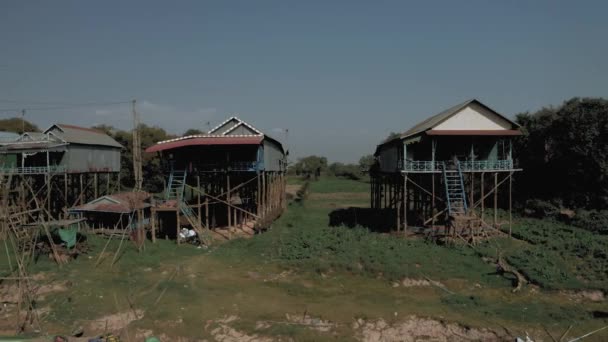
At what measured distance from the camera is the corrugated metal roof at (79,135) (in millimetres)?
30422

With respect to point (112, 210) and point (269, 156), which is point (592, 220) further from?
point (112, 210)

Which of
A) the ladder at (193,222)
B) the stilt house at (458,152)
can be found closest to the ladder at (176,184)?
the ladder at (193,222)

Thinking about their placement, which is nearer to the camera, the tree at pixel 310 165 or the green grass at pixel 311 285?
the green grass at pixel 311 285

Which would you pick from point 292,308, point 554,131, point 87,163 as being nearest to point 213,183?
point 87,163

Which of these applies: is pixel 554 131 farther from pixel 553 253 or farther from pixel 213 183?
pixel 213 183

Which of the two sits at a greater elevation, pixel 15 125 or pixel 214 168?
pixel 15 125

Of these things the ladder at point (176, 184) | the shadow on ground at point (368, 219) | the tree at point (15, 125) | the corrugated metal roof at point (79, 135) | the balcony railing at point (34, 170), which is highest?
the tree at point (15, 125)

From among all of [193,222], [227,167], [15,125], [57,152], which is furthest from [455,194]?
[15,125]

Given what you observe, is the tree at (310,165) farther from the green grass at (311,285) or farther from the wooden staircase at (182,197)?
the green grass at (311,285)

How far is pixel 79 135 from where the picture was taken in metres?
32.2

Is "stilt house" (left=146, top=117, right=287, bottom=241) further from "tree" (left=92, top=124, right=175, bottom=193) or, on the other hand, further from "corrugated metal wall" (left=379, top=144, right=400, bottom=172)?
"tree" (left=92, top=124, right=175, bottom=193)

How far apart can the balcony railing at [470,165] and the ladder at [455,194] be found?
538 millimetres

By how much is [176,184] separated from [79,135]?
10932mm

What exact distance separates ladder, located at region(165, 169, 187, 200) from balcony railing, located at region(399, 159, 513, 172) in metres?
13.9
